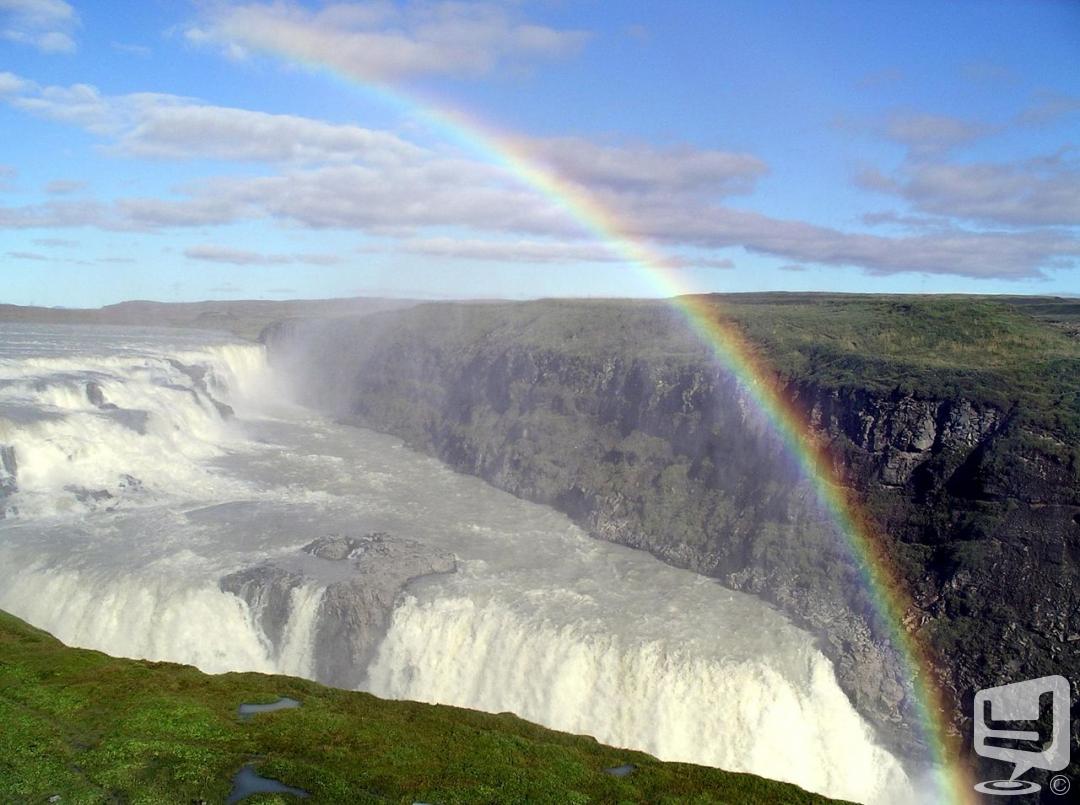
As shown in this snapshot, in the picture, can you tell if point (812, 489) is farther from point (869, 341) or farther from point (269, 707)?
point (269, 707)

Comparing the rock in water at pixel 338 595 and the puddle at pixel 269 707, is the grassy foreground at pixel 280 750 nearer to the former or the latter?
the puddle at pixel 269 707

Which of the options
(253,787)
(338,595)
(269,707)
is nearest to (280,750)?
(253,787)

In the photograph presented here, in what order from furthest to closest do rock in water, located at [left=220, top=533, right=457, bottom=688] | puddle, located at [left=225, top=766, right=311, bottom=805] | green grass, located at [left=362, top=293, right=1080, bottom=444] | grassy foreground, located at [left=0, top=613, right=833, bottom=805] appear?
1. green grass, located at [left=362, top=293, right=1080, bottom=444]
2. rock in water, located at [left=220, top=533, right=457, bottom=688]
3. grassy foreground, located at [left=0, top=613, right=833, bottom=805]
4. puddle, located at [left=225, top=766, right=311, bottom=805]

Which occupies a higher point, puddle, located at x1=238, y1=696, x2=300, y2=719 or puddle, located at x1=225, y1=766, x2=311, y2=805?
puddle, located at x1=225, y1=766, x2=311, y2=805

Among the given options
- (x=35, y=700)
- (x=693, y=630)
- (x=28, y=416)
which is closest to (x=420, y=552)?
(x=693, y=630)

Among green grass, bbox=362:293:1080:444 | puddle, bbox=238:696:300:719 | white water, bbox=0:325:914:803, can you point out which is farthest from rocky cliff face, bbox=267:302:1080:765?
puddle, bbox=238:696:300:719

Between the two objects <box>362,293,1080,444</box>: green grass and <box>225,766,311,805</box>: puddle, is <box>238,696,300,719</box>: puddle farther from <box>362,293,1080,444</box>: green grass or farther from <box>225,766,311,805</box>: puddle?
<box>362,293,1080,444</box>: green grass
